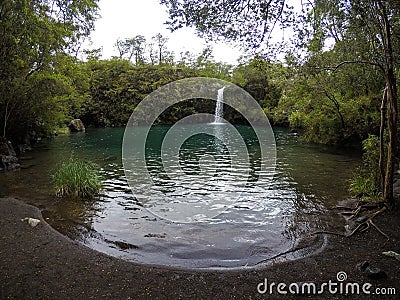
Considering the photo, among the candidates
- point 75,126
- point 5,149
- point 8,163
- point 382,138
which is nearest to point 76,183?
point 8,163

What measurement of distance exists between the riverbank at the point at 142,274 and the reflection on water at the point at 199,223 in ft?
2.81

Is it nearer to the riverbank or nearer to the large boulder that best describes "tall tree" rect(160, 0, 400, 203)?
the riverbank

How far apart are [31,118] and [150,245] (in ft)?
56.0

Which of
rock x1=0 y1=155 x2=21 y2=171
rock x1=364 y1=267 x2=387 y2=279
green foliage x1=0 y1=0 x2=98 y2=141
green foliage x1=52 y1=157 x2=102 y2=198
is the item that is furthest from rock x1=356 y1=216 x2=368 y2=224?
rock x1=0 y1=155 x2=21 y2=171

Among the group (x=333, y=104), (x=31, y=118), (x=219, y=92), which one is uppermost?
(x=219, y=92)

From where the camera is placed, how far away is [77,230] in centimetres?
751

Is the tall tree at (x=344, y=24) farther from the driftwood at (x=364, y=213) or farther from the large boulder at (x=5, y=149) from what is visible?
the large boulder at (x=5, y=149)

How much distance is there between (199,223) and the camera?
8133 mm

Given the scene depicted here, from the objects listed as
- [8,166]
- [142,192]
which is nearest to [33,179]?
[8,166]

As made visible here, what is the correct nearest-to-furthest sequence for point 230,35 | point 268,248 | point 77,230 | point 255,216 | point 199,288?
point 199,288 → point 268,248 → point 77,230 → point 230,35 → point 255,216

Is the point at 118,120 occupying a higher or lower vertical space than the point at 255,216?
higher

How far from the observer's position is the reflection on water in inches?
255

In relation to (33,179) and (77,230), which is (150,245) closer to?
(77,230)

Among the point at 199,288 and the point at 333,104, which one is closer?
the point at 199,288
